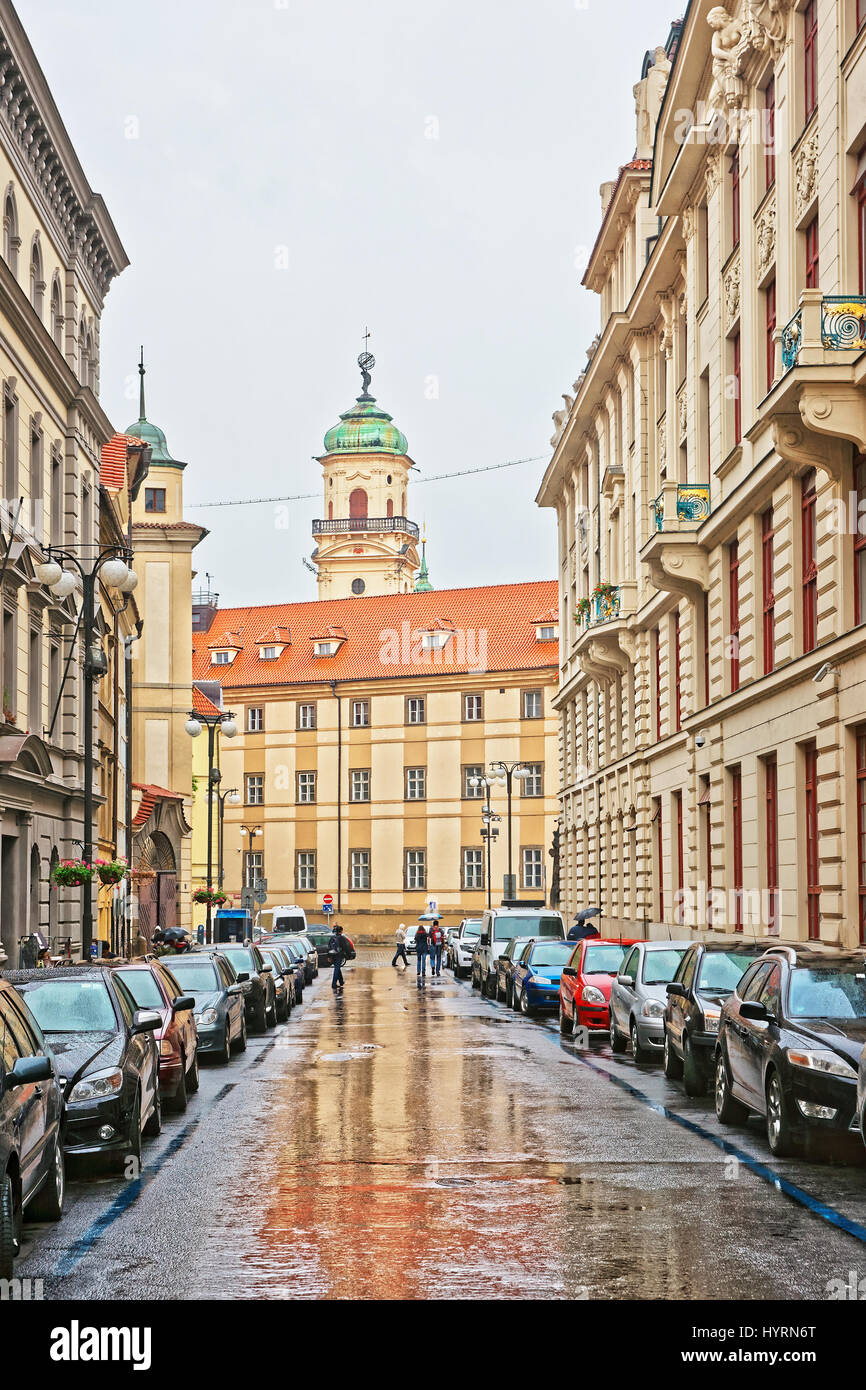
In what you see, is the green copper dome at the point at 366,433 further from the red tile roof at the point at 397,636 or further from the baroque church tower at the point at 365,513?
the red tile roof at the point at 397,636

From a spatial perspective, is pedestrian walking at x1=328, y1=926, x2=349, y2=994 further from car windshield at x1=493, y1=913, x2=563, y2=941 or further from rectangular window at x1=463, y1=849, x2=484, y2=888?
rectangular window at x1=463, y1=849, x2=484, y2=888

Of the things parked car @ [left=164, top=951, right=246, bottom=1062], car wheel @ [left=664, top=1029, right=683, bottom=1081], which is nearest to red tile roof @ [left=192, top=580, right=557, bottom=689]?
parked car @ [left=164, top=951, right=246, bottom=1062]

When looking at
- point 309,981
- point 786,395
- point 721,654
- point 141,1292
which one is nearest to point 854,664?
point 786,395

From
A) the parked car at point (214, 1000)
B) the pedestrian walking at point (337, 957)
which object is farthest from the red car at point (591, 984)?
the pedestrian walking at point (337, 957)

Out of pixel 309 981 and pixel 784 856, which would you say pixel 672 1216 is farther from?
pixel 309 981

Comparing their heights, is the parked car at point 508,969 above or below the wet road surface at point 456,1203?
below

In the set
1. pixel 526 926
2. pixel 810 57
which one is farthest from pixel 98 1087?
pixel 526 926

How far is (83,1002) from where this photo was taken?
13.5m

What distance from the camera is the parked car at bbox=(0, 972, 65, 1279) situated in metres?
8.45

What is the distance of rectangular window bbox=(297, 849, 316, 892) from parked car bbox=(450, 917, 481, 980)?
30.3 meters

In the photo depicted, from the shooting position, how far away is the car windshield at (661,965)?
844 inches

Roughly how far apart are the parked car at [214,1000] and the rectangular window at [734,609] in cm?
1154
